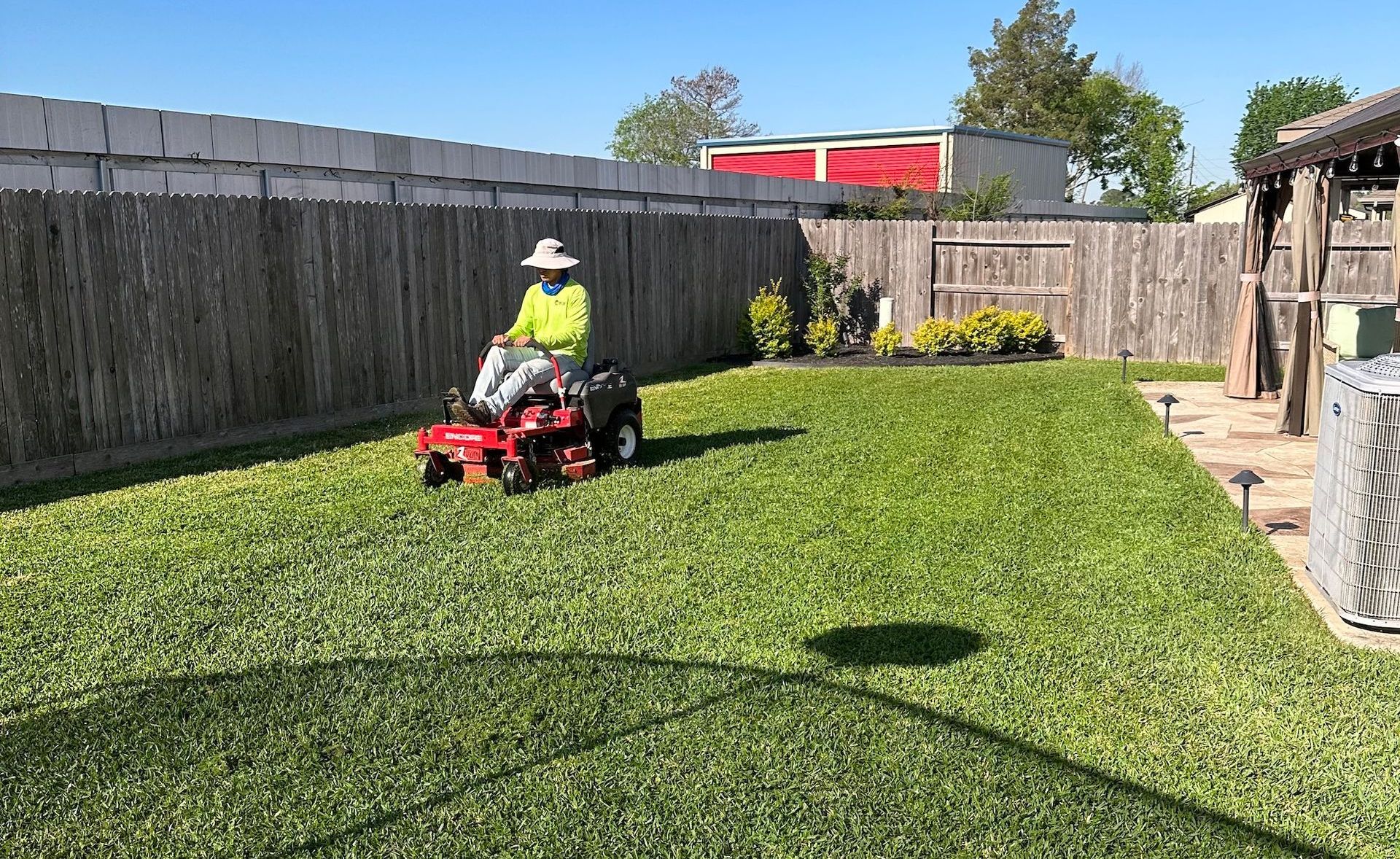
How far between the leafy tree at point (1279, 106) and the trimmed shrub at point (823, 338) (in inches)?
2389

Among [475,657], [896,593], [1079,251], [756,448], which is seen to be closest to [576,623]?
[475,657]

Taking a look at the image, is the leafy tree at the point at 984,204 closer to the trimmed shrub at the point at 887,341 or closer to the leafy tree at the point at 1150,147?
the trimmed shrub at the point at 887,341

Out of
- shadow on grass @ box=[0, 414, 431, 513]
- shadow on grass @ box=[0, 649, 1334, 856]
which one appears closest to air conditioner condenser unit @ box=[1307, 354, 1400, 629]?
shadow on grass @ box=[0, 649, 1334, 856]

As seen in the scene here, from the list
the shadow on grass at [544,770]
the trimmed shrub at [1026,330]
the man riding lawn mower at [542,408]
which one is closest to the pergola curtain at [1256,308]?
the trimmed shrub at [1026,330]

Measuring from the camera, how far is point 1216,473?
733 cm

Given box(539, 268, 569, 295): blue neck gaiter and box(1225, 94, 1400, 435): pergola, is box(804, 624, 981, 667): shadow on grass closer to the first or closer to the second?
box(539, 268, 569, 295): blue neck gaiter

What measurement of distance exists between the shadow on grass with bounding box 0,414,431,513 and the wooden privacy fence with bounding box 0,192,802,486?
0.48 ft

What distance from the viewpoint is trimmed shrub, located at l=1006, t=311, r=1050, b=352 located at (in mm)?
15164

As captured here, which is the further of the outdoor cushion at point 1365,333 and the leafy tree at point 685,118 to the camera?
the leafy tree at point 685,118

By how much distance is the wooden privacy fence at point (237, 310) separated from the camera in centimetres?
746

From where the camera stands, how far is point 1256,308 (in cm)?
1083

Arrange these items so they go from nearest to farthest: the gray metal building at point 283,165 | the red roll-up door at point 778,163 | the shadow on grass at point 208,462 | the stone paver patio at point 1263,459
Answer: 1. the stone paver patio at point 1263,459
2. the shadow on grass at point 208,462
3. the gray metal building at point 283,165
4. the red roll-up door at point 778,163

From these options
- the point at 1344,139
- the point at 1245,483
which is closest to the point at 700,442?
the point at 1245,483

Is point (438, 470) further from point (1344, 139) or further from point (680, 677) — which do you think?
point (1344, 139)
